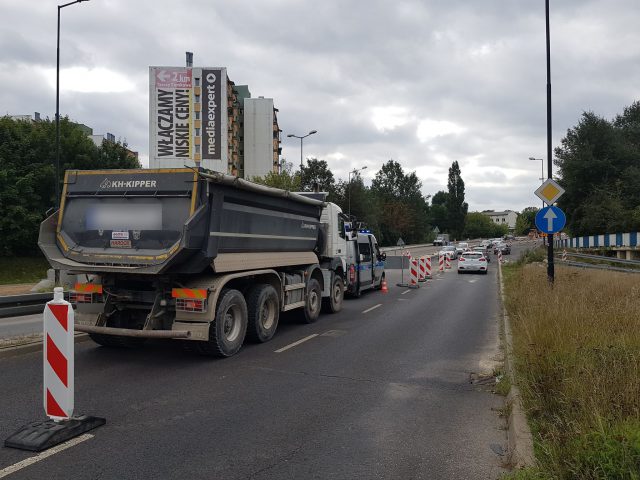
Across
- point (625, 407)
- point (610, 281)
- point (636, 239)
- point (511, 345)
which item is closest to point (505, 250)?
point (636, 239)

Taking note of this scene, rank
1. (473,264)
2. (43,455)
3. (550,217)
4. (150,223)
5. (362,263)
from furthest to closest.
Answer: (473,264)
(362,263)
(550,217)
(150,223)
(43,455)

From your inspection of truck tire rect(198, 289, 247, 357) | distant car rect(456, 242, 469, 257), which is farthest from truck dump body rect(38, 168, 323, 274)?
distant car rect(456, 242, 469, 257)

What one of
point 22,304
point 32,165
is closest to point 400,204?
point 32,165

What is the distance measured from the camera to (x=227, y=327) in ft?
27.5

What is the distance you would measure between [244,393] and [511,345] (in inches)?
170

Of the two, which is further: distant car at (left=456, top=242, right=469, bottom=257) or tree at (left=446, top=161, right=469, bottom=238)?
tree at (left=446, top=161, right=469, bottom=238)

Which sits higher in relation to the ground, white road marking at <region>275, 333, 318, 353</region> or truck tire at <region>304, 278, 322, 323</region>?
truck tire at <region>304, 278, 322, 323</region>

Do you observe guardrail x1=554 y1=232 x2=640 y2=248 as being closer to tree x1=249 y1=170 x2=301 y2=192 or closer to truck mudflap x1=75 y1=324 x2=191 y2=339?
tree x1=249 y1=170 x2=301 y2=192

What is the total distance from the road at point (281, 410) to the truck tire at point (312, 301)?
1.80 metres

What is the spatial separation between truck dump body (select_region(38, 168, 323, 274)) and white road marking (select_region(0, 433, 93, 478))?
2.95 m

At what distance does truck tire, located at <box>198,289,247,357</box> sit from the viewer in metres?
7.92

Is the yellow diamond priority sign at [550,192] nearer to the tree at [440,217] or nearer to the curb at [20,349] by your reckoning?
the curb at [20,349]

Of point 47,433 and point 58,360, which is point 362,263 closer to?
point 58,360

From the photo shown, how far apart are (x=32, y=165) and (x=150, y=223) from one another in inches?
1393
